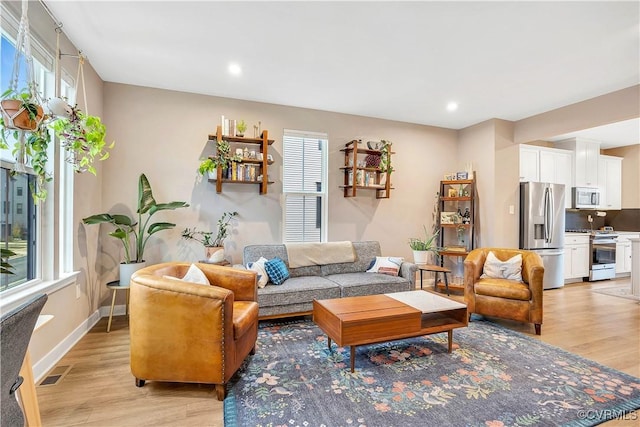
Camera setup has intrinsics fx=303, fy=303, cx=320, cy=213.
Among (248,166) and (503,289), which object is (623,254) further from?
(248,166)

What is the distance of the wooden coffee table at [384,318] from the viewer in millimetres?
2328

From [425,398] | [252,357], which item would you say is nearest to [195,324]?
[252,357]

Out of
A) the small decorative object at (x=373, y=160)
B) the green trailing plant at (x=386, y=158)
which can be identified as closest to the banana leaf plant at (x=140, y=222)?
the small decorative object at (x=373, y=160)

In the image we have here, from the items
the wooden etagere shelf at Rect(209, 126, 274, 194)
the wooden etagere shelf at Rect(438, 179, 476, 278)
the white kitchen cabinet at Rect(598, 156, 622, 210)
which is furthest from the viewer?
the white kitchen cabinet at Rect(598, 156, 622, 210)

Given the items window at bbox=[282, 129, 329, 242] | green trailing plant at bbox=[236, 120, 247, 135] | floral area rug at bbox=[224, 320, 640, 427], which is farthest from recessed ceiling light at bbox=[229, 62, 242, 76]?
floral area rug at bbox=[224, 320, 640, 427]

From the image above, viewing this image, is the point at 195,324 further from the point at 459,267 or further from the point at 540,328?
the point at 459,267

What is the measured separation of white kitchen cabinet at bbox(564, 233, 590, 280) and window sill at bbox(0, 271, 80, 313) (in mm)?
7142

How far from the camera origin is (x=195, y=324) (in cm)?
198

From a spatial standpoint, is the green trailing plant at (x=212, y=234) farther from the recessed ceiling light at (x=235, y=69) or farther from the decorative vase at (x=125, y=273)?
the recessed ceiling light at (x=235, y=69)

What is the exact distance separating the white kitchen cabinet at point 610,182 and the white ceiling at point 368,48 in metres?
3.17

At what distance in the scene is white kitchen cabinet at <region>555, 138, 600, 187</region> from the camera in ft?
18.8

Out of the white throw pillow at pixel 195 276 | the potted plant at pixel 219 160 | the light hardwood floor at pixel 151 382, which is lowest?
the light hardwood floor at pixel 151 382

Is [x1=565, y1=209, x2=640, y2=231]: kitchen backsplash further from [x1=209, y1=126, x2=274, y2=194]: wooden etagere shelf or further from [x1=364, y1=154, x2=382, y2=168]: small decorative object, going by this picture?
[x1=209, y1=126, x2=274, y2=194]: wooden etagere shelf

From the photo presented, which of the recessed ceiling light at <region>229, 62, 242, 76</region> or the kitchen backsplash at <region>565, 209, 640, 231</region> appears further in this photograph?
the kitchen backsplash at <region>565, 209, 640, 231</region>
